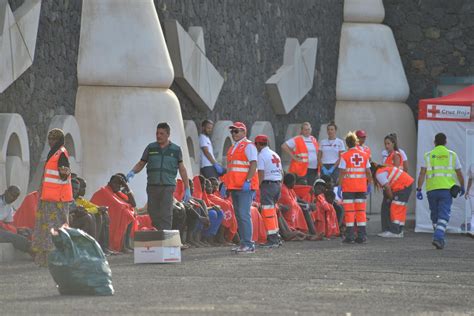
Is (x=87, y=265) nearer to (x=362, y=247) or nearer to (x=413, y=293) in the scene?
(x=413, y=293)

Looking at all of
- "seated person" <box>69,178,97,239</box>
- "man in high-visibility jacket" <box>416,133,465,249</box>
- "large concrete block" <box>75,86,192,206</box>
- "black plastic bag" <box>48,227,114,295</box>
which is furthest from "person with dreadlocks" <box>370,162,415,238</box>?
"black plastic bag" <box>48,227,114,295</box>

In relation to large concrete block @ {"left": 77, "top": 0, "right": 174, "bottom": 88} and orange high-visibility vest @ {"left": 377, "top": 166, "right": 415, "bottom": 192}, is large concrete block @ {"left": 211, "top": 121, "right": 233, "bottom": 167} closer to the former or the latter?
orange high-visibility vest @ {"left": 377, "top": 166, "right": 415, "bottom": 192}

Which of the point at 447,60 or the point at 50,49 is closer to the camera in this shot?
the point at 50,49

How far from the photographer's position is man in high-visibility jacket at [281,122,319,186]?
945 inches

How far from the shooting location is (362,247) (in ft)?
63.5

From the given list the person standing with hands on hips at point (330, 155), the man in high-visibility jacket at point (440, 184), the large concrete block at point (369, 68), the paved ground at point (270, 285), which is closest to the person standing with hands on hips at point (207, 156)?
the person standing with hands on hips at point (330, 155)

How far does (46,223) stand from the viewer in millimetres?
14430

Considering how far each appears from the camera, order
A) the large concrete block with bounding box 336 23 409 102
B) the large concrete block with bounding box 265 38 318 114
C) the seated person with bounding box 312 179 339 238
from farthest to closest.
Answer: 1. the large concrete block with bounding box 336 23 409 102
2. the large concrete block with bounding box 265 38 318 114
3. the seated person with bounding box 312 179 339 238

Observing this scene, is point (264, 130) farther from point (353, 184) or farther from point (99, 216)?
point (99, 216)

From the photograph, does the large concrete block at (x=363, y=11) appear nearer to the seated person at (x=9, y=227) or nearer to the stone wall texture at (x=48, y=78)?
the stone wall texture at (x=48, y=78)

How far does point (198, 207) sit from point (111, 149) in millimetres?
1786

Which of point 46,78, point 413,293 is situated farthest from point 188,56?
point 413,293

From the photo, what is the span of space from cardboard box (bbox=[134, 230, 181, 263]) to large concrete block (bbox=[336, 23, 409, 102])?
17.3 metres

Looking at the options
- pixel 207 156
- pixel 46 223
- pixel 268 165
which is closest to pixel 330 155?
pixel 207 156
